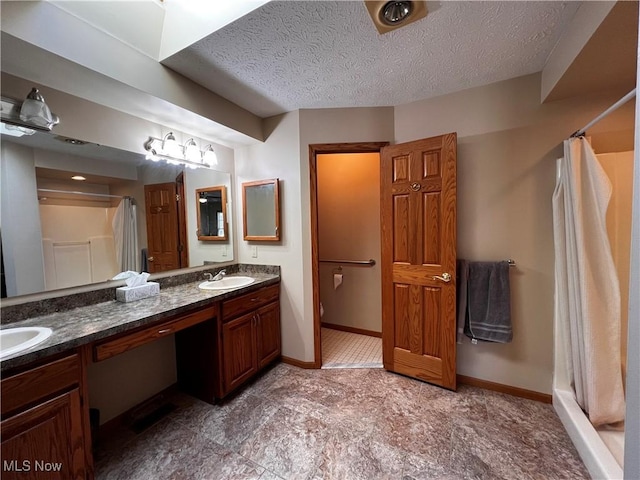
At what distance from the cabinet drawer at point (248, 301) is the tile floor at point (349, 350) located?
867mm

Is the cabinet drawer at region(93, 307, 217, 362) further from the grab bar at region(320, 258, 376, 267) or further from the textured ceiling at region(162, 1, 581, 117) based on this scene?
the grab bar at region(320, 258, 376, 267)

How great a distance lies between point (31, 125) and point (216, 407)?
2.10 meters

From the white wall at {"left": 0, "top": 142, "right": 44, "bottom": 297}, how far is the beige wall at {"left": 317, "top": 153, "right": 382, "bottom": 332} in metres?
2.47

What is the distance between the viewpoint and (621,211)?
1676mm

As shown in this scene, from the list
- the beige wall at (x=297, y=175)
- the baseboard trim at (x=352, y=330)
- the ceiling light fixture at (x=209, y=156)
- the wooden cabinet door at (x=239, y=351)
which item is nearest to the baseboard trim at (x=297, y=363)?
the beige wall at (x=297, y=175)

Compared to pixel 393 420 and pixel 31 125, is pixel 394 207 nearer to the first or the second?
pixel 393 420

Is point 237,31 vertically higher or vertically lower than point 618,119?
higher

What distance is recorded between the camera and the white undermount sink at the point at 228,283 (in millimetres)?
2125

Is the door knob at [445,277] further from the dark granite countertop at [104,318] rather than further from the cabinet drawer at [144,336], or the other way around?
the cabinet drawer at [144,336]

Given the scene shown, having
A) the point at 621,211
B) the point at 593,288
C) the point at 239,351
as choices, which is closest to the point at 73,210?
the point at 239,351

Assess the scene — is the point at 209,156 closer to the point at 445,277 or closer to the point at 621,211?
the point at 445,277

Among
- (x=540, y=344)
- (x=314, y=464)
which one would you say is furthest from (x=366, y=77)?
(x=314, y=464)

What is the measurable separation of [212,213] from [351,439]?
7.06ft

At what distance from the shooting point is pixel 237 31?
135 cm
